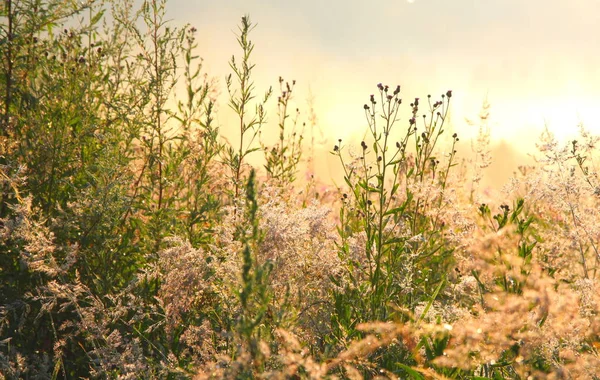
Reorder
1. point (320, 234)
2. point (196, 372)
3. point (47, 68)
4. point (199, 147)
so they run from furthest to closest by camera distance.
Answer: point (199, 147)
point (47, 68)
point (320, 234)
point (196, 372)

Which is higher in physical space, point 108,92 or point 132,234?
point 108,92

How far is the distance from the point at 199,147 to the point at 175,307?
1.62 meters

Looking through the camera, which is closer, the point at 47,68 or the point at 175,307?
the point at 175,307

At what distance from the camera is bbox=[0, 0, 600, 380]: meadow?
241cm

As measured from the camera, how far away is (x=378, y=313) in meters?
2.82

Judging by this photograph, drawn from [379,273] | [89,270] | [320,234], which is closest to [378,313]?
[379,273]

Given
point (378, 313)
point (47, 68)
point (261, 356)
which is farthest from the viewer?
point (47, 68)

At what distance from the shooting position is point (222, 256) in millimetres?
3039

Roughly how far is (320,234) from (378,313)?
0.54m

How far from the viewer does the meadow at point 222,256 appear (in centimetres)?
241

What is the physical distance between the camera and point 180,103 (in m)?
4.24

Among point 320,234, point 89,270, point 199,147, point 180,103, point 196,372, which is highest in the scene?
point 180,103

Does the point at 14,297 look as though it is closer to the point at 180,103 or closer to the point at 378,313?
the point at 180,103

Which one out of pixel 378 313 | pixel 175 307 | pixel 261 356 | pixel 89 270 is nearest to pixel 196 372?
pixel 175 307
